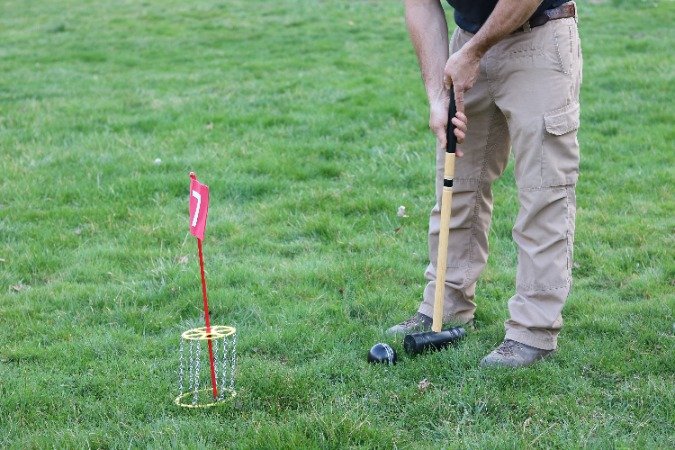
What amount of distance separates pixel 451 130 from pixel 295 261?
6.25 ft

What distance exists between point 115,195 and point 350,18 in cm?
1003

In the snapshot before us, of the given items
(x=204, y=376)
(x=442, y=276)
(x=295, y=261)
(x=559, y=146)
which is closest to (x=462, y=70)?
(x=559, y=146)

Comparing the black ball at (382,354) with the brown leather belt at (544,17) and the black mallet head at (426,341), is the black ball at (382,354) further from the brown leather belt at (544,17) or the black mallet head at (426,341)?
the brown leather belt at (544,17)

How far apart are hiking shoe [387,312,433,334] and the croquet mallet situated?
0.79ft

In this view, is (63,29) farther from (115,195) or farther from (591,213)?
(591,213)

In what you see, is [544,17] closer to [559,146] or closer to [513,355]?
[559,146]

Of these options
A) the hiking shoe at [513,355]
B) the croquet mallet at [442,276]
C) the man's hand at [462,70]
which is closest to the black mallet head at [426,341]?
the croquet mallet at [442,276]

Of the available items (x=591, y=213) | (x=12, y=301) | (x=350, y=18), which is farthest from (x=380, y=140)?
(x=350, y=18)

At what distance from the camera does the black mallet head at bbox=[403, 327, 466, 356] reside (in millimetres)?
4462

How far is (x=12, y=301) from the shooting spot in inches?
216

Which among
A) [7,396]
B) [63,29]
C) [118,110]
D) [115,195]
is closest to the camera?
[7,396]

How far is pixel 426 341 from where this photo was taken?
446cm

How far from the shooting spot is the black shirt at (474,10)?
14.1 ft

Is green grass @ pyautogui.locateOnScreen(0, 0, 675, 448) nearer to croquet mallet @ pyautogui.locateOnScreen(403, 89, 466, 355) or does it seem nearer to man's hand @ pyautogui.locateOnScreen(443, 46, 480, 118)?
croquet mallet @ pyautogui.locateOnScreen(403, 89, 466, 355)
